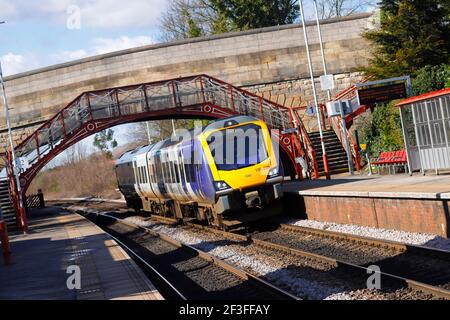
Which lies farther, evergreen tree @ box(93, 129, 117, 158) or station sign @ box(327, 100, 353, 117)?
evergreen tree @ box(93, 129, 117, 158)

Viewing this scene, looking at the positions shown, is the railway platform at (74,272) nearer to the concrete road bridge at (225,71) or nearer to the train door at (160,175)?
the train door at (160,175)

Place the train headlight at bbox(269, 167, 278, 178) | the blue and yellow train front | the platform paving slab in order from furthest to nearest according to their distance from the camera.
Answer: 1. the train headlight at bbox(269, 167, 278, 178)
2. the blue and yellow train front
3. the platform paving slab

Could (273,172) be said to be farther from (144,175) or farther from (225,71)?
(225,71)

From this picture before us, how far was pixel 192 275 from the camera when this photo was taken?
15.8m

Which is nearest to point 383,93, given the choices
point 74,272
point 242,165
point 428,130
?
point 428,130

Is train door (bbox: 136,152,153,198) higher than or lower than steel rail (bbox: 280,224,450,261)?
higher

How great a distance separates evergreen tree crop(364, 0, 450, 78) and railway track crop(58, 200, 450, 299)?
14138mm

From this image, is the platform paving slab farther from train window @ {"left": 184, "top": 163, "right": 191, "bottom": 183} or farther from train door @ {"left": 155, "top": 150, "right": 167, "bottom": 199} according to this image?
train door @ {"left": 155, "top": 150, "right": 167, "bottom": 199}

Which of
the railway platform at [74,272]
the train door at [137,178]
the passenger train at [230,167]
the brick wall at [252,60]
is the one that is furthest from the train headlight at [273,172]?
the brick wall at [252,60]

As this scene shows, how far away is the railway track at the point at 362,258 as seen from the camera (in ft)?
36.9

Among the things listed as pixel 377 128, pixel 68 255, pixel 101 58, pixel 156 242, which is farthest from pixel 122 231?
pixel 101 58

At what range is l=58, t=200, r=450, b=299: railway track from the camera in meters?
11.2

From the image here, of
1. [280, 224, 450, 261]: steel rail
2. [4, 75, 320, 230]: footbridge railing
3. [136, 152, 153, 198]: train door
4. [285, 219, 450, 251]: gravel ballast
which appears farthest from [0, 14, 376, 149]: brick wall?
[280, 224, 450, 261]: steel rail

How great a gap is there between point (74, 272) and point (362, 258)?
6.48m
